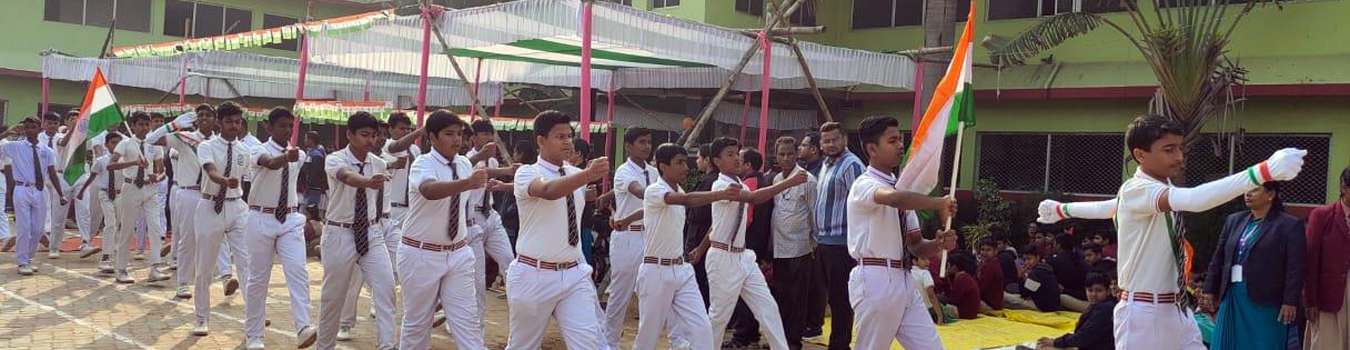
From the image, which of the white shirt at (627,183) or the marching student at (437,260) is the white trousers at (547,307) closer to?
the marching student at (437,260)

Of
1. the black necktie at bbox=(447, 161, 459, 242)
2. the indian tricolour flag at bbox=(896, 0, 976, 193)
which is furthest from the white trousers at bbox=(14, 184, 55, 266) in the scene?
the indian tricolour flag at bbox=(896, 0, 976, 193)

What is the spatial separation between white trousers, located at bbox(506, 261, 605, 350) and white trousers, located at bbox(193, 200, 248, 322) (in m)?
3.74

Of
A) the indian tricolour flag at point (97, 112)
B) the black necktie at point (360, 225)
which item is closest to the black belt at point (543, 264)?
the black necktie at point (360, 225)

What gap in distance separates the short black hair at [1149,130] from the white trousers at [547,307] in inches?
106

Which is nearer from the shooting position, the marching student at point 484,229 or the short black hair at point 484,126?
the marching student at point 484,229

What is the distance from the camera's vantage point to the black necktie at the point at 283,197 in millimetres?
8047

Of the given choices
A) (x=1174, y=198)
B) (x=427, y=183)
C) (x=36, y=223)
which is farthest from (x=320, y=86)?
(x=1174, y=198)

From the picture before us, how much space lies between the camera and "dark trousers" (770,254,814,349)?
8.80 m

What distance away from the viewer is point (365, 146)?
747 cm

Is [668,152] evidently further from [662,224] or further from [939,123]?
[939,123]

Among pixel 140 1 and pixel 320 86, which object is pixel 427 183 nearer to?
pixel 320 86

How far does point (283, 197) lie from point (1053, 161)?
12.2 metres

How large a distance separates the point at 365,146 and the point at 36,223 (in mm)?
7356

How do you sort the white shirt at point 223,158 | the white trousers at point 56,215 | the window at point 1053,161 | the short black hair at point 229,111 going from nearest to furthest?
the short black hair at point 229,111 → the white shirt at point 223,158 → the white trousers at point 56,215 → the window at point 1053,161
